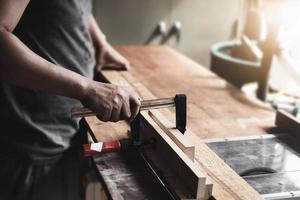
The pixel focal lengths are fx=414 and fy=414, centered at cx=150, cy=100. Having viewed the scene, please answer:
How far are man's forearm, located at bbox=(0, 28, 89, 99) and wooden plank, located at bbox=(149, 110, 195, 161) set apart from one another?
0.67ft

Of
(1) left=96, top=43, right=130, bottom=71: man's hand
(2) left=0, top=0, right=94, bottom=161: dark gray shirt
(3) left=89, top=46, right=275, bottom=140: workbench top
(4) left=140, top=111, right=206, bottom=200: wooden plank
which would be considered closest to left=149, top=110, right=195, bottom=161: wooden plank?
(4) left=140, top=111, right=206, bottom=200: wooden plank

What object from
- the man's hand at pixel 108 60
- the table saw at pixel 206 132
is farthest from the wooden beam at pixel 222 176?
the man's hand at pixel 108 60

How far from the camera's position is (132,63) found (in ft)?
5.42

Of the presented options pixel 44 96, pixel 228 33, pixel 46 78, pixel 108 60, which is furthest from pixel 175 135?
pixel 228 33

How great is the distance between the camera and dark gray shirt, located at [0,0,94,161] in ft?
3.68

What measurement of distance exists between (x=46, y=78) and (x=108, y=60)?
2.22ft

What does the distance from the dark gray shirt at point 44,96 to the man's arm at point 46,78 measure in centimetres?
20

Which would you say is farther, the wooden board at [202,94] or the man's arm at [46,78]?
the wooden board at [202,94]

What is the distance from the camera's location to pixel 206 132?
1.12 m

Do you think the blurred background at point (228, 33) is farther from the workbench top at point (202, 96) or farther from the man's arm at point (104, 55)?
the man's arm at point (104, 55)

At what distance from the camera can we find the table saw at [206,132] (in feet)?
2.81

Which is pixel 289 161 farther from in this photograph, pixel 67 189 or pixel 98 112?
pixel 67 189

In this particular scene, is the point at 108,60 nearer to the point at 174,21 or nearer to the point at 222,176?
the point at 222,176

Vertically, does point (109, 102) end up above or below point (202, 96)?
above
